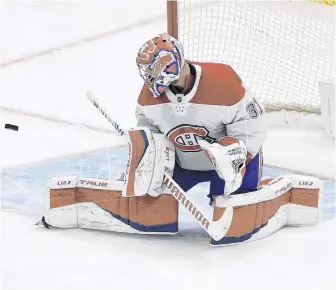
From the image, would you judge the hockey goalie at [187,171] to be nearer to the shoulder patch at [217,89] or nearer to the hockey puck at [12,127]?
the shoulder patch at [217,89]

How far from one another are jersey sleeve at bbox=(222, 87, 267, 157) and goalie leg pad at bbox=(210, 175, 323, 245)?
0.44 feet

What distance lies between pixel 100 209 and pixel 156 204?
0.56ft

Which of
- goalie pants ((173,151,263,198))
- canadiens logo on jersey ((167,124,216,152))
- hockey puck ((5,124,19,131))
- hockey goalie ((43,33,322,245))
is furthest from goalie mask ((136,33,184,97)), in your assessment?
hockey puck ((5,124,19,131))

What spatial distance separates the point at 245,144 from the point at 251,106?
100mm

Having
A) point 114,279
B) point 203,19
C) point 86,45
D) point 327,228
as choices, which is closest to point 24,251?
point 114,279

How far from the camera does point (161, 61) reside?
229cm

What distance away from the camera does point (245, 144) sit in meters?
2.40

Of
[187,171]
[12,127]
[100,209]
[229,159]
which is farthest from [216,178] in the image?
[12,127]

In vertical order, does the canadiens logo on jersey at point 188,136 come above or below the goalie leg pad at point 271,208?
above

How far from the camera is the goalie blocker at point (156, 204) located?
2418mm

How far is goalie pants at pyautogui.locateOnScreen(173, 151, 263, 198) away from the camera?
8.08 ft

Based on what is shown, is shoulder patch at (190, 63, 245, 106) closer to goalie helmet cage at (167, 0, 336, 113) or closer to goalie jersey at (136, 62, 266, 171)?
goalie jersey at (136, 62, 266, 171)

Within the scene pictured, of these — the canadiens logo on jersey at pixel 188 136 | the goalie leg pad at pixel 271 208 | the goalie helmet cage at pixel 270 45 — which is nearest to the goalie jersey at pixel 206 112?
the canadiens logo on jersey at pixel 188 136

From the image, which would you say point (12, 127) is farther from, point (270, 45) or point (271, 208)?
point (271, 208)
